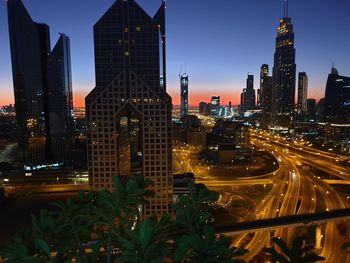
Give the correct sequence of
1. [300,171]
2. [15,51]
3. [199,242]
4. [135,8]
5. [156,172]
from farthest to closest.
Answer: [15,51] → [300,171] → [135,8] → [156,172] → [199,242]

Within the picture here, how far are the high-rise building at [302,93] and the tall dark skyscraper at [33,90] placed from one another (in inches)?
5664

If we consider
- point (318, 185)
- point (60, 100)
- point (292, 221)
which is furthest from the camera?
point (60, 100)

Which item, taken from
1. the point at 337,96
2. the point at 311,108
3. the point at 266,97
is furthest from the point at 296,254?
the point at 311,108

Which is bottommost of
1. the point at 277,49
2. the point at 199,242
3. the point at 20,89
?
the point at 199,242

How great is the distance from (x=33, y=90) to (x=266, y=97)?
375 ft

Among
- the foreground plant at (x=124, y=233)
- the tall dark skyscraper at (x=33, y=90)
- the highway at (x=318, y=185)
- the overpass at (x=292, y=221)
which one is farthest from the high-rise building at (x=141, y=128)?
the tall dark skyscraper at (x=33, y=90)

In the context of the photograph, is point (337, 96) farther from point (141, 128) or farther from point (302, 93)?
point (141, 128)

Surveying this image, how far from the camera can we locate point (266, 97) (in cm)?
14062

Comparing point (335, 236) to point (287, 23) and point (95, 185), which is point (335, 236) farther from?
point (287, 23)

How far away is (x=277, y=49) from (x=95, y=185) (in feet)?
459

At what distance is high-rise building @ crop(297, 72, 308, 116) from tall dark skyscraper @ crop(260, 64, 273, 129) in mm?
21573

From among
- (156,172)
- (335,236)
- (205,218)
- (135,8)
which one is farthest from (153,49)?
(205,218)

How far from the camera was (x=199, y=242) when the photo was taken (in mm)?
3205

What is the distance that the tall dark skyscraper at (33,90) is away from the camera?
53.9 metres
